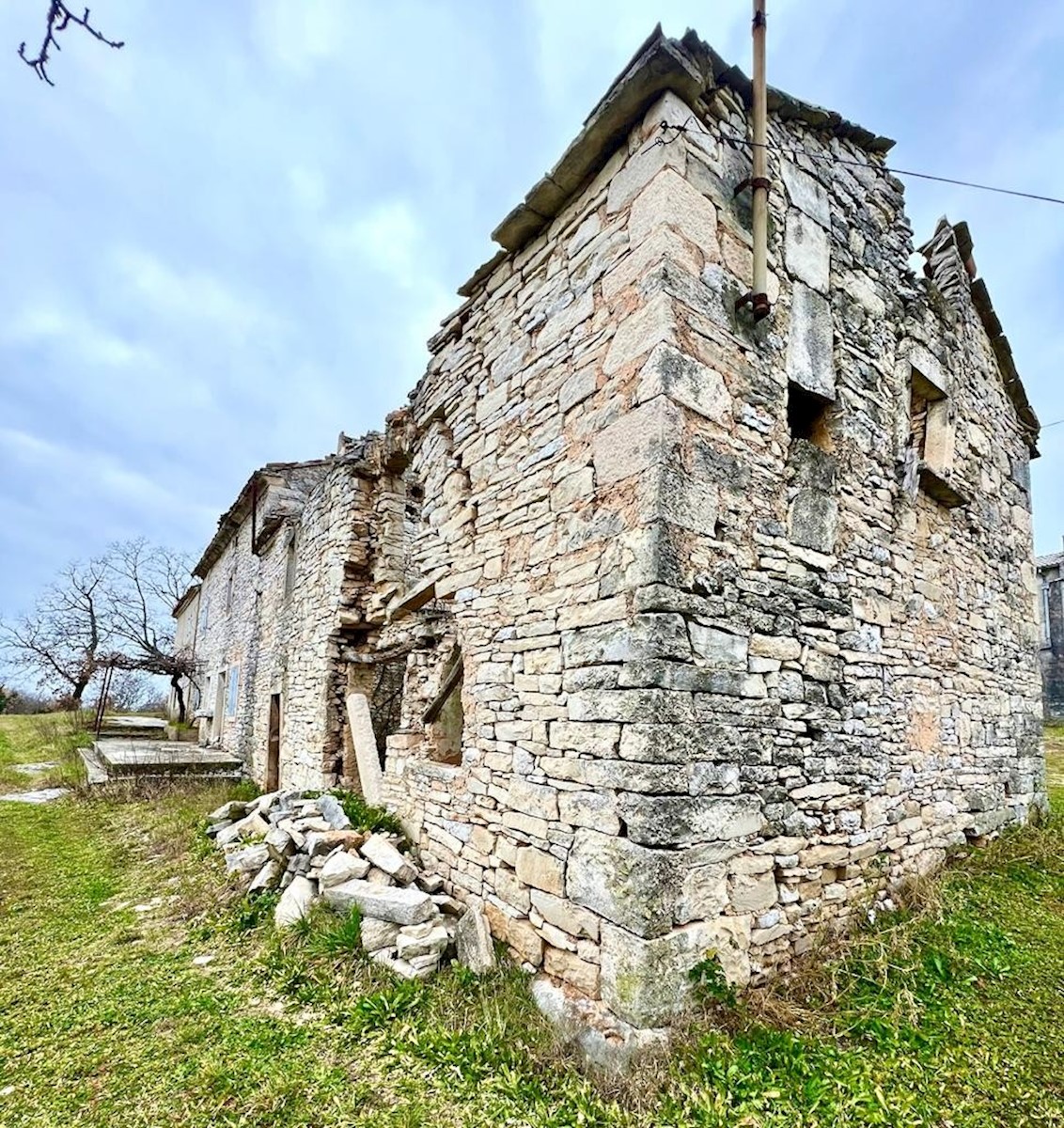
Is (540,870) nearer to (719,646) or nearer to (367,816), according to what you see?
(719,646)

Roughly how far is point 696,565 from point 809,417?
211 cm

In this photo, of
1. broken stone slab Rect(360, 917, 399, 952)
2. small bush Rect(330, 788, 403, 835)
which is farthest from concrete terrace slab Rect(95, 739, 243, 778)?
broken stone slab Rect(360, 917, 399, 952)

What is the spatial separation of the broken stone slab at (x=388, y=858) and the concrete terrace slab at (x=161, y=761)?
729 cm

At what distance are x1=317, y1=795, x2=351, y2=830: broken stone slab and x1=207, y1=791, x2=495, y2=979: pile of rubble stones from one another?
0.01 m

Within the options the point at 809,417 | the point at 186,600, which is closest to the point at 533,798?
the point at 809,417

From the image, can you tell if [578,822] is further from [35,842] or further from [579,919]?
[35,842]

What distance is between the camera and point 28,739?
53.5ft

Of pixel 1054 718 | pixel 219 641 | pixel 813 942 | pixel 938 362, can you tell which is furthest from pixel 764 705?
pixel 1054 718

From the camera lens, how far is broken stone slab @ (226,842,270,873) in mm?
5406

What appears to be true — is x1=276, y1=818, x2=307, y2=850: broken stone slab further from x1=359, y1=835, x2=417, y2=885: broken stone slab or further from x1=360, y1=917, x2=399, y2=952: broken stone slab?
x1=360, y1=917, x2=399, y2=952: broken stone slab

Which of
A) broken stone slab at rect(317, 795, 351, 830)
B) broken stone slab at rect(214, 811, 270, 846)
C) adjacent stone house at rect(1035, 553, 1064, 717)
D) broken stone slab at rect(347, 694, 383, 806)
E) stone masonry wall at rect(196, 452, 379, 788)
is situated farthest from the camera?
adjacent stone house at rect(1035, 553, 1064, 717)

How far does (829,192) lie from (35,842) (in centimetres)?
1055

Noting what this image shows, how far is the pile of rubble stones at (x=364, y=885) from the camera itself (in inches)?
154

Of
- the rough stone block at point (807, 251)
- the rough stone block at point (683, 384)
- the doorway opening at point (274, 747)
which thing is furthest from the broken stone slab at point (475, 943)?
the doorway opening at point (274, 747)
